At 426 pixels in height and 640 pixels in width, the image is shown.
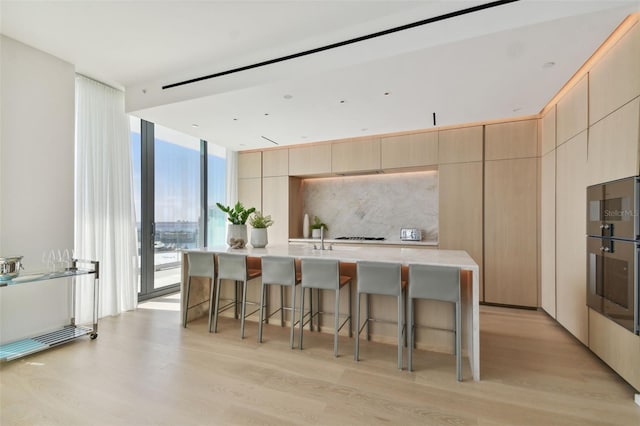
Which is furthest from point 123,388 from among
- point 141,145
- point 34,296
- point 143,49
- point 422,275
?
point 141,145

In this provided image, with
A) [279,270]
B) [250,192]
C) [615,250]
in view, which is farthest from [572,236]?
[250,192]

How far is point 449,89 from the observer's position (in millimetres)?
3117

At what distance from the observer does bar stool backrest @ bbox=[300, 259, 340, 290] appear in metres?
2.87

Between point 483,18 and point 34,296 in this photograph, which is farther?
point 34,296

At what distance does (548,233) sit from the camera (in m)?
3.81

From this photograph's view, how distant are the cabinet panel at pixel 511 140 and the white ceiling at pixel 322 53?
1.54 feet

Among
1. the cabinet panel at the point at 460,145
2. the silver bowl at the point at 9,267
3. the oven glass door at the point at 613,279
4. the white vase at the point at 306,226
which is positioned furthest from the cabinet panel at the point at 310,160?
the silver bowl at the point at 9,267

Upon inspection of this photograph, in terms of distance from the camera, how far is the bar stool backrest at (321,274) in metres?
2.87

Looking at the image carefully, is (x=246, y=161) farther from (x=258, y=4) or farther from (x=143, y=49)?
(x=258, y=4)

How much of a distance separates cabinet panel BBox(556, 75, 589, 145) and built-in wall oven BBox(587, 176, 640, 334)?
2.49ft

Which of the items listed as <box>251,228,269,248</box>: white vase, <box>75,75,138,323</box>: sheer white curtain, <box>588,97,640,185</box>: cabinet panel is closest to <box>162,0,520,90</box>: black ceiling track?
<box>75,75,138,323</box>: sheer white curtain

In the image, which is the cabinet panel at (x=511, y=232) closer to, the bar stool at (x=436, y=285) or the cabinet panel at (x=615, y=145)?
the cabinet panel at (x=615, y=145)

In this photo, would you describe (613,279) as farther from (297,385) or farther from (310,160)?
(310,160)

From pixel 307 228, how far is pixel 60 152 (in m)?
3.89
